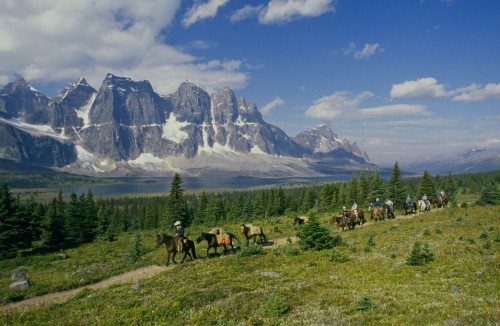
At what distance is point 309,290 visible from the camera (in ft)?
48.8

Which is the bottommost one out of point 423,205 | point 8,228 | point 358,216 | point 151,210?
point 151,210

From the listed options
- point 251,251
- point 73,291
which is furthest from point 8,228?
point 251,251

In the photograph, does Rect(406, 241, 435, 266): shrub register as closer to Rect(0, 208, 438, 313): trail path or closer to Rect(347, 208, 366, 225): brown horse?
Rect(0, 208, 438, 313): trail path

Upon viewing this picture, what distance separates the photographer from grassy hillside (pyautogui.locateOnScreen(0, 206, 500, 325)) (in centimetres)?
1141

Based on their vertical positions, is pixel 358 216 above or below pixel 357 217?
above

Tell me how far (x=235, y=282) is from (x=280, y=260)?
5.50 m

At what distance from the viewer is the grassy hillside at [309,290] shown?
37.4ft

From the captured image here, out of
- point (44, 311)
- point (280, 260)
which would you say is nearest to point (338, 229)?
point (280, 260)

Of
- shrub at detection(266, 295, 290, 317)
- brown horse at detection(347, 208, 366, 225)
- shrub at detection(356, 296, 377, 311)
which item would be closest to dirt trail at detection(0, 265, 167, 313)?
shrub at detection(266, 295, 290, 317)

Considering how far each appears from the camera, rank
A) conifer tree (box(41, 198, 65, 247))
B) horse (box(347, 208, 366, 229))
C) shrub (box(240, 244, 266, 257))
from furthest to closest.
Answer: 1. conifer tree (box(41, 198, 65, 247))
2. horse (box(347, 208, 366, 229))
3. shrub (box(240, 244, 266, 257))

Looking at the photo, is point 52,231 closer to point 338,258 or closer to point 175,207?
point 175,207

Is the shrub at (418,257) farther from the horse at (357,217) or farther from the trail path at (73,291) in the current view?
the horse at (357,217)

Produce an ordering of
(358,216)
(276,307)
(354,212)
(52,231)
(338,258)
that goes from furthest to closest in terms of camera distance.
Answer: (52,231), (358,216), (354,212), (338,258), (276,307)

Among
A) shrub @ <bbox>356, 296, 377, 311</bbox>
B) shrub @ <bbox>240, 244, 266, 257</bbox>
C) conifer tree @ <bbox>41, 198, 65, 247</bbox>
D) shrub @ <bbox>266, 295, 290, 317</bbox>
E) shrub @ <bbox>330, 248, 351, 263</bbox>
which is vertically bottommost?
conifer tree @ <bbox>41, 198, 65, 247</bbox>
